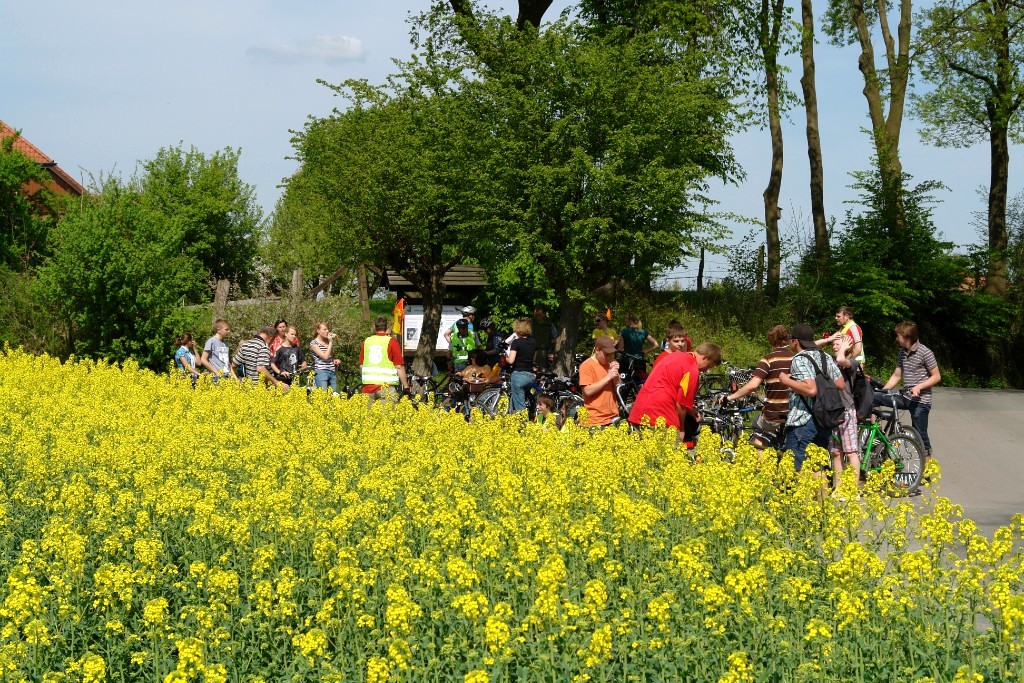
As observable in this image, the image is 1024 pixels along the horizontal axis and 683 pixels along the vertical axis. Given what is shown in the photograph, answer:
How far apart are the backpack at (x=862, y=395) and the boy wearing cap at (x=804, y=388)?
3.88 ft

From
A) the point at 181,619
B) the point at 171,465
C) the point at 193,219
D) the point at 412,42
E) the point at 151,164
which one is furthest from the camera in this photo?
the point at 151,164

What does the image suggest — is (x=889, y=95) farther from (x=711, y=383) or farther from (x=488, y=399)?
(x=488, y=399)

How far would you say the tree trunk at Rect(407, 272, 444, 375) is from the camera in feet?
98.9

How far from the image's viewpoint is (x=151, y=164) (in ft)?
197

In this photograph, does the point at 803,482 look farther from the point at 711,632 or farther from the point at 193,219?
the point at 193,219

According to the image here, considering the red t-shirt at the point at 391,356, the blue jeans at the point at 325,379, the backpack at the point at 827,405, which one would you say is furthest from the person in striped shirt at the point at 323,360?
the backpack at the point at 827,405

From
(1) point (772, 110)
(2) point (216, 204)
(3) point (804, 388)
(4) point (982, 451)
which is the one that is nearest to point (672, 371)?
(3) point (804, 388)

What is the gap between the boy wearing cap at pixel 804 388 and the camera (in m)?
10.8

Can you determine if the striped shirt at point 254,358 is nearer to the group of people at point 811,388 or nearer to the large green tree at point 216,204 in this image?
the group of people at point 811,388

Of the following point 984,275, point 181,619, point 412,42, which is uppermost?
point 412,42

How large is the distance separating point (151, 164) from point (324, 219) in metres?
34.0

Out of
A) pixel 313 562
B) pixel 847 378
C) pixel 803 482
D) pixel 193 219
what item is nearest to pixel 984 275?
pixel 847 378

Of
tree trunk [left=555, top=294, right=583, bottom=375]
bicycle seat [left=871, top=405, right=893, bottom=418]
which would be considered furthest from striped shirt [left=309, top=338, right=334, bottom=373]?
bicycle seat [left=871, top=405, right=893, bottom=418]

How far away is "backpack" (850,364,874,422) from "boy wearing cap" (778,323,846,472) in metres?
1.18
